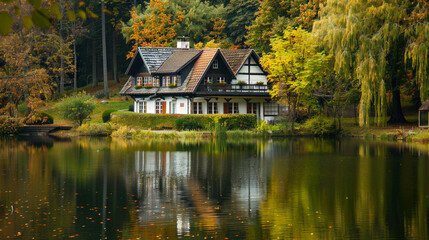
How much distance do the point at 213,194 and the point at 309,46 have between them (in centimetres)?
3432

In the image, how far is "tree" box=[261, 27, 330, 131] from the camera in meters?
51.1

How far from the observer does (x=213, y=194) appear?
1959 centimetres

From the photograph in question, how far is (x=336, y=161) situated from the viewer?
97.7 feet

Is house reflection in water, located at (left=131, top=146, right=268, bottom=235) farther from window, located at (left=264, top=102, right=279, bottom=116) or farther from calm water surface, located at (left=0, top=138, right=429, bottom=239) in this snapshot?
window, located at (left=264, top=102, right=279, bottom=116)

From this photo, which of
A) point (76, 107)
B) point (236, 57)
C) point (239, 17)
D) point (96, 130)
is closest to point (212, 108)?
point (236, 57)

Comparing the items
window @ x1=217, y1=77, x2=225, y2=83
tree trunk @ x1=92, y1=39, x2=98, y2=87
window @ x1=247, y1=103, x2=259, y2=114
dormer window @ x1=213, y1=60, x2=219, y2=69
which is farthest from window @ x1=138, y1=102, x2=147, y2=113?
tree trunk @ x1=92, y1=39, x2=98, y2=87

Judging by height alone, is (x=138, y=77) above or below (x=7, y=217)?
above

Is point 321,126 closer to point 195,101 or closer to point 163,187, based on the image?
point 195,101

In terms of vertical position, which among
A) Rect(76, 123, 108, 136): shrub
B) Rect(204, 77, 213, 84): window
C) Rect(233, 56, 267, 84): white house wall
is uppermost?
Rect(233, 56, 267, 84): white house wall

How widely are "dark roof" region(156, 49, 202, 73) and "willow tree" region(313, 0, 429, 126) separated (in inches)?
599

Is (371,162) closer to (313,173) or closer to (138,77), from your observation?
(313,173)

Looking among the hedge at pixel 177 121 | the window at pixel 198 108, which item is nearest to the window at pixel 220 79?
the window at pixel 198 108

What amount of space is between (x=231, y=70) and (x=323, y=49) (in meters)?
9.41

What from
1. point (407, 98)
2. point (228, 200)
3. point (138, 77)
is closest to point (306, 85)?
point (407, 98)
